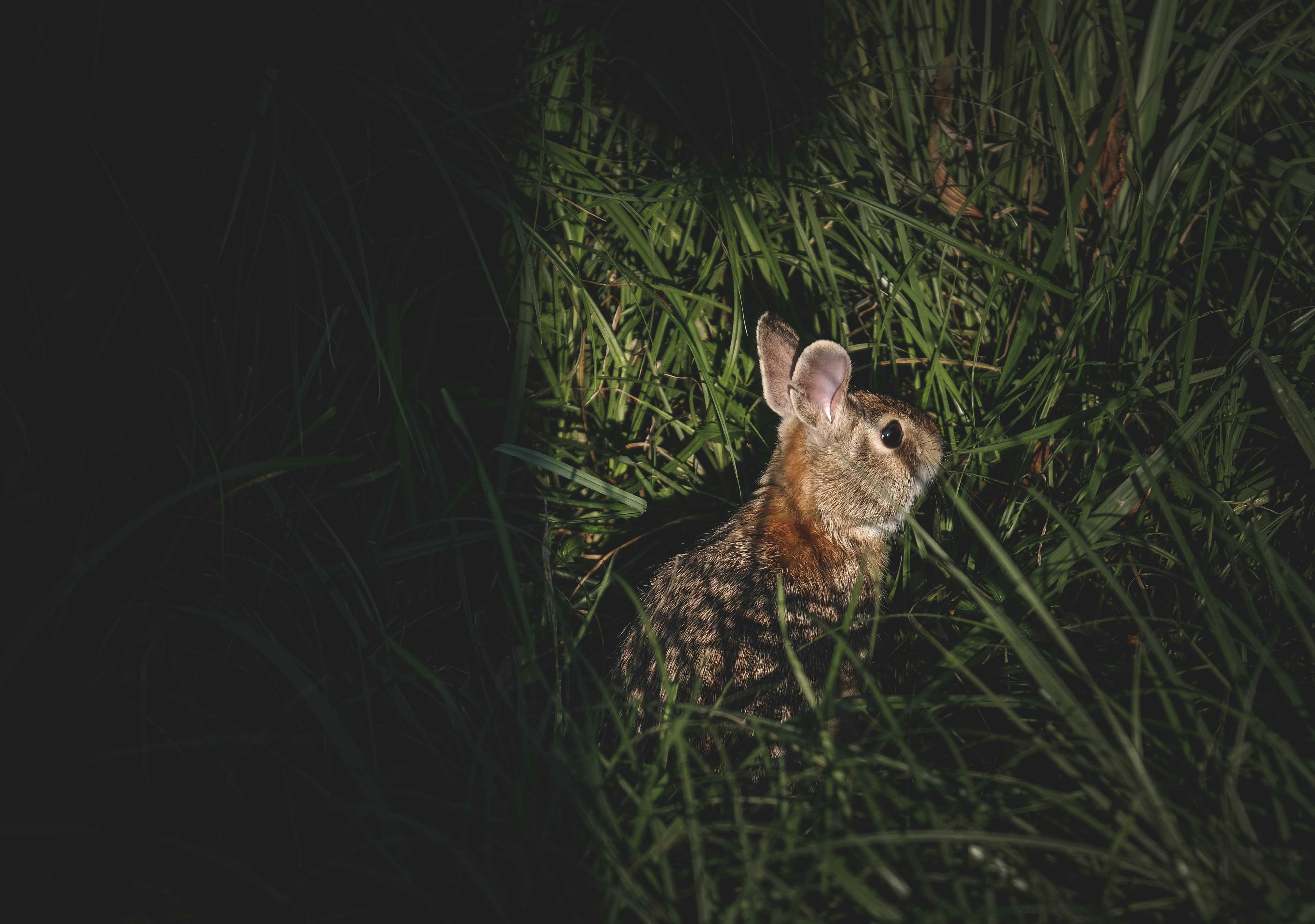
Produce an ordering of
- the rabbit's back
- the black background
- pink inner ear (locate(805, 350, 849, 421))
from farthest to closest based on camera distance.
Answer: pink inner ear (locate(805, 350, 849, 421)) → the rabbit's back → the black background

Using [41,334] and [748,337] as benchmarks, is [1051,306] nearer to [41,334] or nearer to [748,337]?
[748,337]

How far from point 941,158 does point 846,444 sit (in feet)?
4.55

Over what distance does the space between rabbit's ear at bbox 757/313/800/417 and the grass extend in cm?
21

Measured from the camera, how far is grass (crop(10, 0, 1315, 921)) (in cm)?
196

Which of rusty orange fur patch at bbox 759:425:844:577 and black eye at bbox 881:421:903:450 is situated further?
black eye at bbox 881:421:903:450

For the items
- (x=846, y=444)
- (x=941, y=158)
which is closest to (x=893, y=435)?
(x=846, y=444)

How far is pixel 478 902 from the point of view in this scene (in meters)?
2.01

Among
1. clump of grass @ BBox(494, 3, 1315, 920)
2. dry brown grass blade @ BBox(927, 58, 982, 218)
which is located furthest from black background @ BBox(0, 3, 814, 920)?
dry brown grass blade @ BBox(927, 58, 982, 218)

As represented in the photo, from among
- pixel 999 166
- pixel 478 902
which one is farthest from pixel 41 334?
pixel 999 166

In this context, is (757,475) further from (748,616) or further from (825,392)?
(748,616)

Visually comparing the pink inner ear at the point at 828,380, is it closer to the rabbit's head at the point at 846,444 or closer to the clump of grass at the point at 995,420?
the rabbit's head at the point at 846,444

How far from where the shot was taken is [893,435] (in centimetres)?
361

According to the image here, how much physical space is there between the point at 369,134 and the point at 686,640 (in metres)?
2.25

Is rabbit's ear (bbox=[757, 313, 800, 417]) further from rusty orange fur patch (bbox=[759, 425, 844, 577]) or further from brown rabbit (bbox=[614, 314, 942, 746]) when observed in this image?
rusty orange fur patch (bbox=[759, 425, 844, 577])
